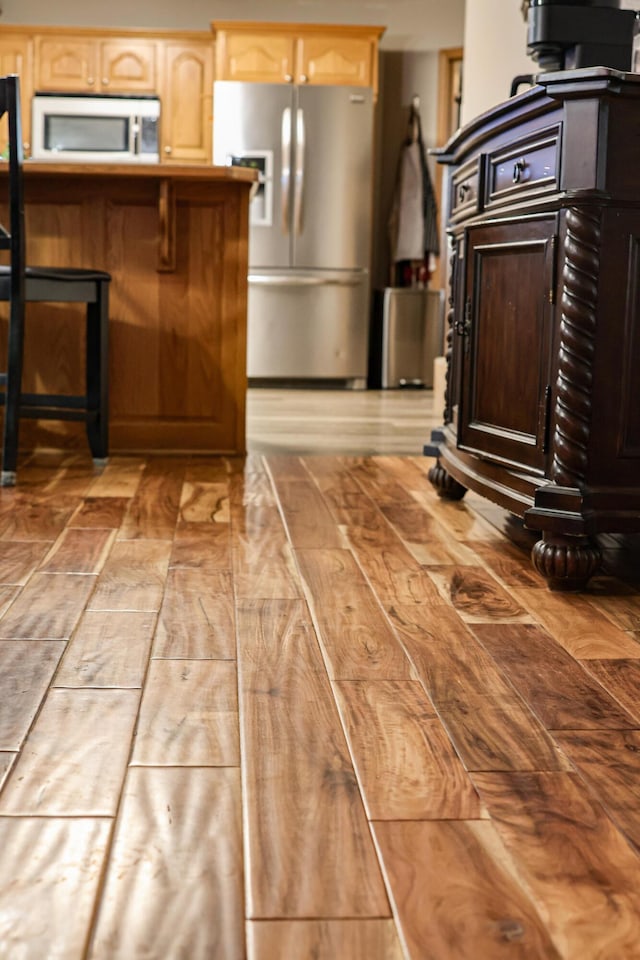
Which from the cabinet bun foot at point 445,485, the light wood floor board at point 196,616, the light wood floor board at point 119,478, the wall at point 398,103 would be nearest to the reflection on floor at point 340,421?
the light wood floor board at point 119,478

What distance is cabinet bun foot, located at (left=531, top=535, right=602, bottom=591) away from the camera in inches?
81.0

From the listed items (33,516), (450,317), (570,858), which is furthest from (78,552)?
(570,858)

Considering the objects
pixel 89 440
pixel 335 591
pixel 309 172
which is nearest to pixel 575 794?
pixel 335 591

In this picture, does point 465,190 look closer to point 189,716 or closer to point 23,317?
point 23,317

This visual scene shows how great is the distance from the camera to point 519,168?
228cm

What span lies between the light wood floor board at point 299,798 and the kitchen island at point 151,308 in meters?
2.25

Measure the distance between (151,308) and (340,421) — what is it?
156 centimetres

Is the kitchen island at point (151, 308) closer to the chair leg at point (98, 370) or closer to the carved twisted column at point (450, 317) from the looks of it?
the chair leg at point (98, 370)

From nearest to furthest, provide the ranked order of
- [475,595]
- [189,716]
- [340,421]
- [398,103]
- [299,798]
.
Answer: [299,798]
[189,716]
[475,595]
[340,421]
[398,103]

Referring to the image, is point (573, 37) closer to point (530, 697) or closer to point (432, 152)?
point (432, 152)

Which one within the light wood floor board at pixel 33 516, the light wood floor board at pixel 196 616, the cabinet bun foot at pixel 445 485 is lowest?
the light wood floor board at pixel 196 616

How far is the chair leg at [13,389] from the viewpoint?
314cm

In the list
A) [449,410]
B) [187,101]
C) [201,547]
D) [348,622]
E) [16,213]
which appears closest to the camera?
[348,622]

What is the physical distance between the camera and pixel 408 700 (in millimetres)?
1457
